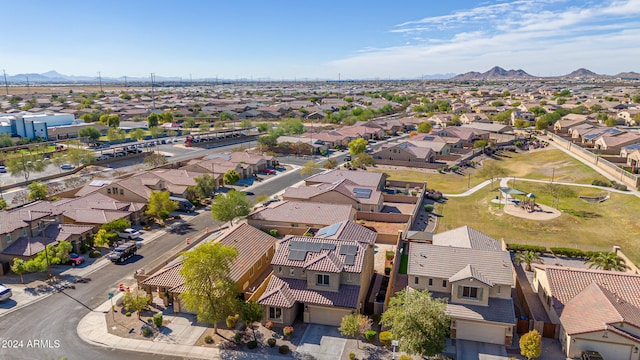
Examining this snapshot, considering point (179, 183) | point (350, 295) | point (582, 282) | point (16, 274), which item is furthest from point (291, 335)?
point (179, 183)

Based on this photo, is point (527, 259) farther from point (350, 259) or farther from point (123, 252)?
point (123, 252)

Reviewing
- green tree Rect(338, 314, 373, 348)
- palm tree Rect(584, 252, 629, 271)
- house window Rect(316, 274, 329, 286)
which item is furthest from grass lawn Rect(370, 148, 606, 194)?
green tree Rect(338, 314, 373, 348)

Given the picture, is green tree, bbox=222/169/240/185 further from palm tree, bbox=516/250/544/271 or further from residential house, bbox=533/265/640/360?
residential house, bbox=533/265/640/360

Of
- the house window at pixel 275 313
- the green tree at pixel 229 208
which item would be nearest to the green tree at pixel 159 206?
the green tree at pixel 229 208

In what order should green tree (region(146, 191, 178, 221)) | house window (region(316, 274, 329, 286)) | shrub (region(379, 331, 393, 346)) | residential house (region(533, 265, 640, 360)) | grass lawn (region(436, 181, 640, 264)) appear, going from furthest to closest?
green tree (region(146, 191, 178, 221))
grass lawn (region(436, 181, 640, 264))
house window (region(316, 274, 329, 286))
shrub (region(379, 331, 393, 346))
residential house (region(533, 265, 640, 360))

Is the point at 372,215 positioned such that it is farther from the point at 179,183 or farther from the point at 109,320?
Result: the point at 109,320

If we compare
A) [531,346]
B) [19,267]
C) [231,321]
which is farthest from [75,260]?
[531,346]
